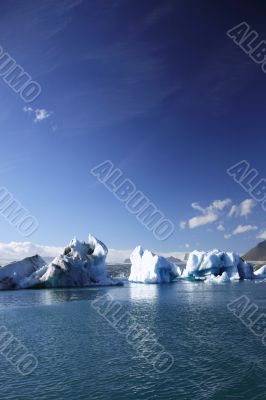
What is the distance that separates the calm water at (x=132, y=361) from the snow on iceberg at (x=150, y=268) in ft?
175

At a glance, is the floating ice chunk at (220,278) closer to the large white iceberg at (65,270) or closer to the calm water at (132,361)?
the large white iceberg at (65,270)

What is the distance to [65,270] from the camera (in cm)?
6850

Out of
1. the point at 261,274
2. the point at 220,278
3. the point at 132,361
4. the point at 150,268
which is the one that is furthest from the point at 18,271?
the point at 261,274

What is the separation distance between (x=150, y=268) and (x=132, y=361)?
2713 inches

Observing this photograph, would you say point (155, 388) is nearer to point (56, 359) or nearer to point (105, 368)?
point (105, 368)

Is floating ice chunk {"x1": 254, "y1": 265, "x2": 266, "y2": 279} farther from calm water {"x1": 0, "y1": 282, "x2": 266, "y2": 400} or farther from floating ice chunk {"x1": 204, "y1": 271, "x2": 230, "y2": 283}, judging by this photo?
calm water {"x1": 0, "y1": 282, "x2": 266, "y2": 400}

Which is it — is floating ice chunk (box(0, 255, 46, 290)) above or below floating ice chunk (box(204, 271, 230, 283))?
above

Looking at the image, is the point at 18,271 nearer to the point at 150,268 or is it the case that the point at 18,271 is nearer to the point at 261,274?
the point at 150,268

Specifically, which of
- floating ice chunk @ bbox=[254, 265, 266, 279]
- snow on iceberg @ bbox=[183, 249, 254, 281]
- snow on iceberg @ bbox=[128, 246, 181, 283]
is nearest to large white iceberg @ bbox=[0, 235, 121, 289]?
snow on iceberg @ bbox=[128, 246, 181, 283]

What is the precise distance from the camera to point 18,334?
85.1 ft

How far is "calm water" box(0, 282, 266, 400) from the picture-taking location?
15359 millimetres

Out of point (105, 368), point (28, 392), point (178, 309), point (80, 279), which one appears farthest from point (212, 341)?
point (80, 279)

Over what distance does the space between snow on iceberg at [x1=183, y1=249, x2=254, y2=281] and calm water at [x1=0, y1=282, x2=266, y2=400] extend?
5887 centimetres

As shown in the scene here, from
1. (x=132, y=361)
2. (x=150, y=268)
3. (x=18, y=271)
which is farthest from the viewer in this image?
(x=150, y=268)
